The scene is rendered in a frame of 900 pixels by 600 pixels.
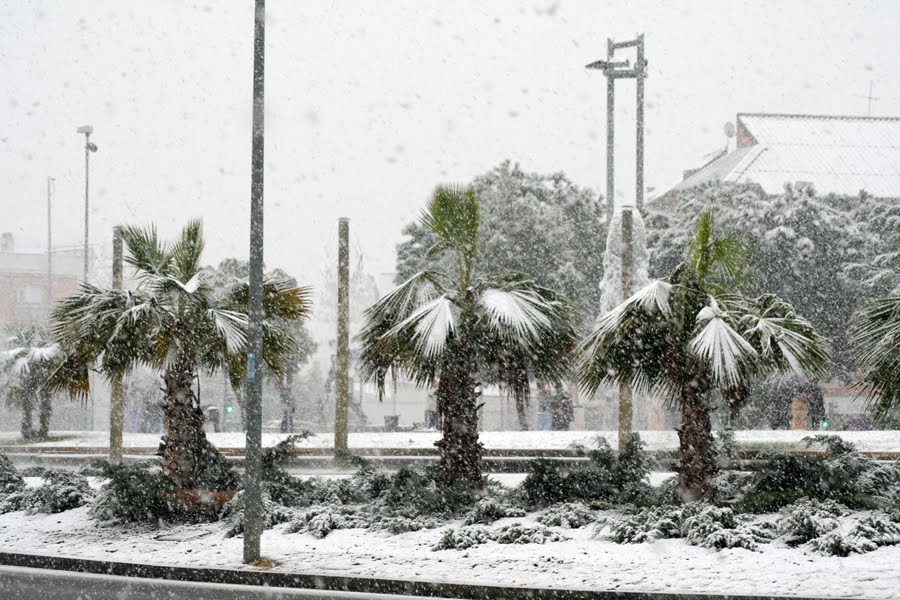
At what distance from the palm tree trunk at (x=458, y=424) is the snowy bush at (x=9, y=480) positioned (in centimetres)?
719

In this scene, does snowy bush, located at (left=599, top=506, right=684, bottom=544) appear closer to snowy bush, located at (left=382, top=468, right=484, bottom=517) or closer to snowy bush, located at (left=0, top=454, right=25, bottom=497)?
snowy bush, located at (left=382, top=468, right=484, bottom=517)

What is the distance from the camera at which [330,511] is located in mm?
13320

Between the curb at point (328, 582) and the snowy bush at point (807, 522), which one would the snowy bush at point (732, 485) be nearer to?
the snowy bush at point (807, 522)

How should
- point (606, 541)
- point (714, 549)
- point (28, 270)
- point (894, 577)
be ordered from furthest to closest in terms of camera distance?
point (28, 270)
point (606, 541)
point (714, 549)
point (894, 577)

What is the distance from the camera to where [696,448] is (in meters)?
12.7

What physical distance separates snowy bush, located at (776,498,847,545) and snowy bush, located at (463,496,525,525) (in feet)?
10.5

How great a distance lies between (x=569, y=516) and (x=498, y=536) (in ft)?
3.20

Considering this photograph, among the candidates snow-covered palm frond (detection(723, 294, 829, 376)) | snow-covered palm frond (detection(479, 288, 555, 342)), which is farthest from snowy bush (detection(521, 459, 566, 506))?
snow-covered palm frond (detection(723, 294, 829, 376))

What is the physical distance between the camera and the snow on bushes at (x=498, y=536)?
38.2 ft

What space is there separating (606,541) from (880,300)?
15.2 feet

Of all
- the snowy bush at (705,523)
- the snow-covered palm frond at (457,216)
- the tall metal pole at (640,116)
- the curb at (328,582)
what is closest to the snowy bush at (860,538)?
the snowy bush at (705,523)

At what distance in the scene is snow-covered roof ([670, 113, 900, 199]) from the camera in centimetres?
5359

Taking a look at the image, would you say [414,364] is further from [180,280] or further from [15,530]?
[15,530]

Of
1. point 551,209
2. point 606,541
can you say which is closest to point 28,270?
point 551,209
